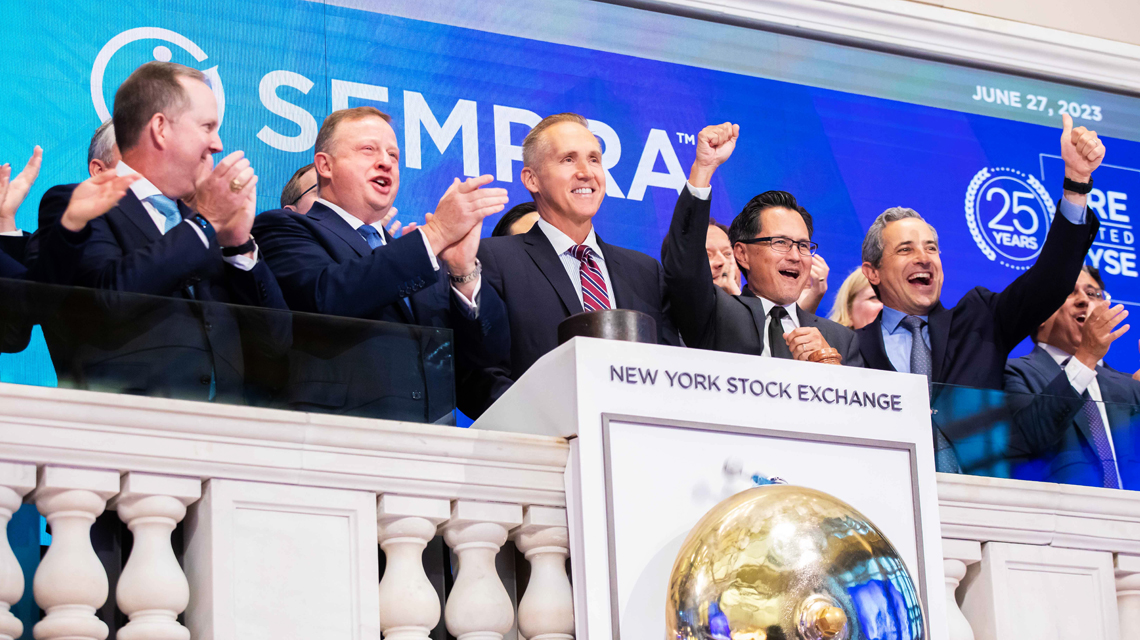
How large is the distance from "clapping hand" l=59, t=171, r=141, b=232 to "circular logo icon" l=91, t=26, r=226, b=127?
97 centimetres

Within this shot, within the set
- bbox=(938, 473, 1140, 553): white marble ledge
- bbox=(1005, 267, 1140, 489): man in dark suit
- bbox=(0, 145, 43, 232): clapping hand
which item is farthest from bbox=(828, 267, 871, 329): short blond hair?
bbox=(0, 145, 43, 232): clapping hand

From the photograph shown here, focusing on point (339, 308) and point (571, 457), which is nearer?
point (571, 457)

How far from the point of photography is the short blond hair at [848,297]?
15.1ft

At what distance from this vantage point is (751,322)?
387cm

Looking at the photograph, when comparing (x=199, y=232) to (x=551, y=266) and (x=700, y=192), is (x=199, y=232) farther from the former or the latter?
(x=700, y=192)

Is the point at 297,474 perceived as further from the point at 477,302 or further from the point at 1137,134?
the point at 1137,134

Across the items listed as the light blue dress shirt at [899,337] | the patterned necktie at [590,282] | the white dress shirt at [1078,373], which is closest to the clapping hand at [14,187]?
the patterned necktie at [590,282]

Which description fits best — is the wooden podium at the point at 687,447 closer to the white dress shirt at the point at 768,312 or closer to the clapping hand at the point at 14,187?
the clapping hand at the point at 14,187

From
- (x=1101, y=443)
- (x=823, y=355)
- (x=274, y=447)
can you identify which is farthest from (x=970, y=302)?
(x=274, y=447)

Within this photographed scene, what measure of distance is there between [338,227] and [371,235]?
3.8 inches

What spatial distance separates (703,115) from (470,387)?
1817mm

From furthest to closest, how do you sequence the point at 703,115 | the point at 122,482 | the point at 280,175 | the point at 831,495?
the point at 703,115
the point at 280,175
the point at 831,495
the point at 122,482

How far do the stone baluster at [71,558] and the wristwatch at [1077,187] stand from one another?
9.89 ft

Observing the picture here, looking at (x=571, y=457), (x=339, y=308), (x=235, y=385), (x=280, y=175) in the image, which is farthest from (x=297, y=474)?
(x=280, y=175)
